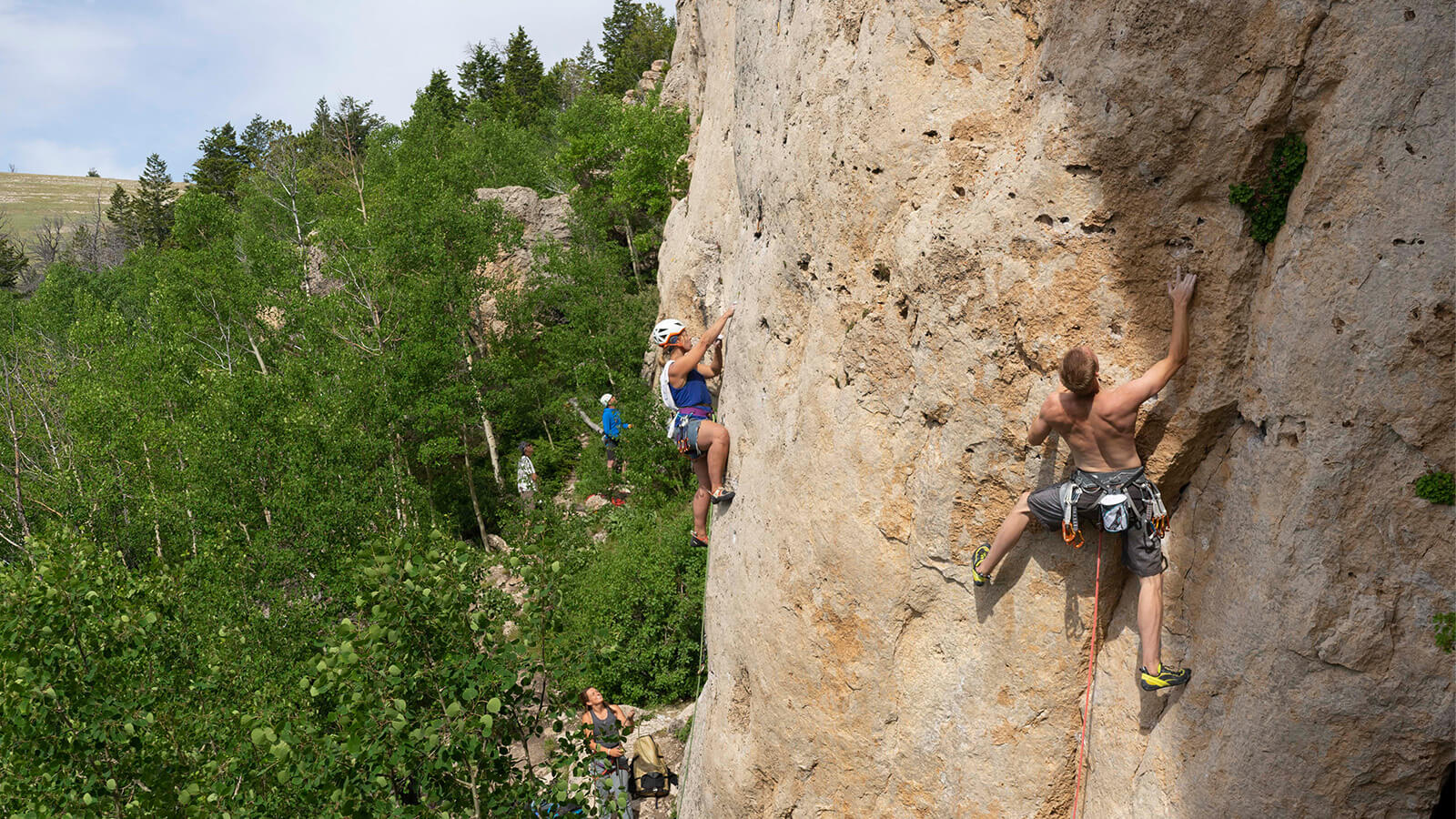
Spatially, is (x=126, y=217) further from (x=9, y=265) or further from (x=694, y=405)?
(x=694, y=405)

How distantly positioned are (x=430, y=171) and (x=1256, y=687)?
111ft

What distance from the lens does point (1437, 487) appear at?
4.72 metres

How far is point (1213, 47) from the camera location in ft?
18.2

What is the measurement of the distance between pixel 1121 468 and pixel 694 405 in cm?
496

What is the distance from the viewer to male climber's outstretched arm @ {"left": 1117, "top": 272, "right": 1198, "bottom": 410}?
5688 millimetres

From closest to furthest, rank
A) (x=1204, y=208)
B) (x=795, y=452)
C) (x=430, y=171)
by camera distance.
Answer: (x=1204, y=208), (x=795, y=452), (x=430, y=171)

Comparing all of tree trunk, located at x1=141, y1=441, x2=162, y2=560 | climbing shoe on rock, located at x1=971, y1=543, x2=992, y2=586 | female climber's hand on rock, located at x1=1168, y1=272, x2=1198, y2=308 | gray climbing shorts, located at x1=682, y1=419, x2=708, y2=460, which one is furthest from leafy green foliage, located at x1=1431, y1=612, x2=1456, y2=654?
tree trunk, located at x1=141, y1=441, x2=162, y2=560

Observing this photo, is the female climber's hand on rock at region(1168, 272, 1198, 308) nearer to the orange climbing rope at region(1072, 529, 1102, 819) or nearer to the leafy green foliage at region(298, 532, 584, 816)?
the orange climbing rope at region(1072, 529, 1102, 819)

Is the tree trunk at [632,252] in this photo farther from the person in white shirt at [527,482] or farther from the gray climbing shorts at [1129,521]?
the gray climbing shorts at [1129,521]

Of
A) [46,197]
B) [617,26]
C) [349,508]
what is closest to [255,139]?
[617,26]

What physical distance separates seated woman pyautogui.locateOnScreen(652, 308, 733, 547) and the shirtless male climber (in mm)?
4130

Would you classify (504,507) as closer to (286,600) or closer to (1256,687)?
(286,600)

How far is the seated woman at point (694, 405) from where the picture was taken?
966 cm

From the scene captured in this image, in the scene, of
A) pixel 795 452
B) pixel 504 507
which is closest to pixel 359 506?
pixel 504 507
